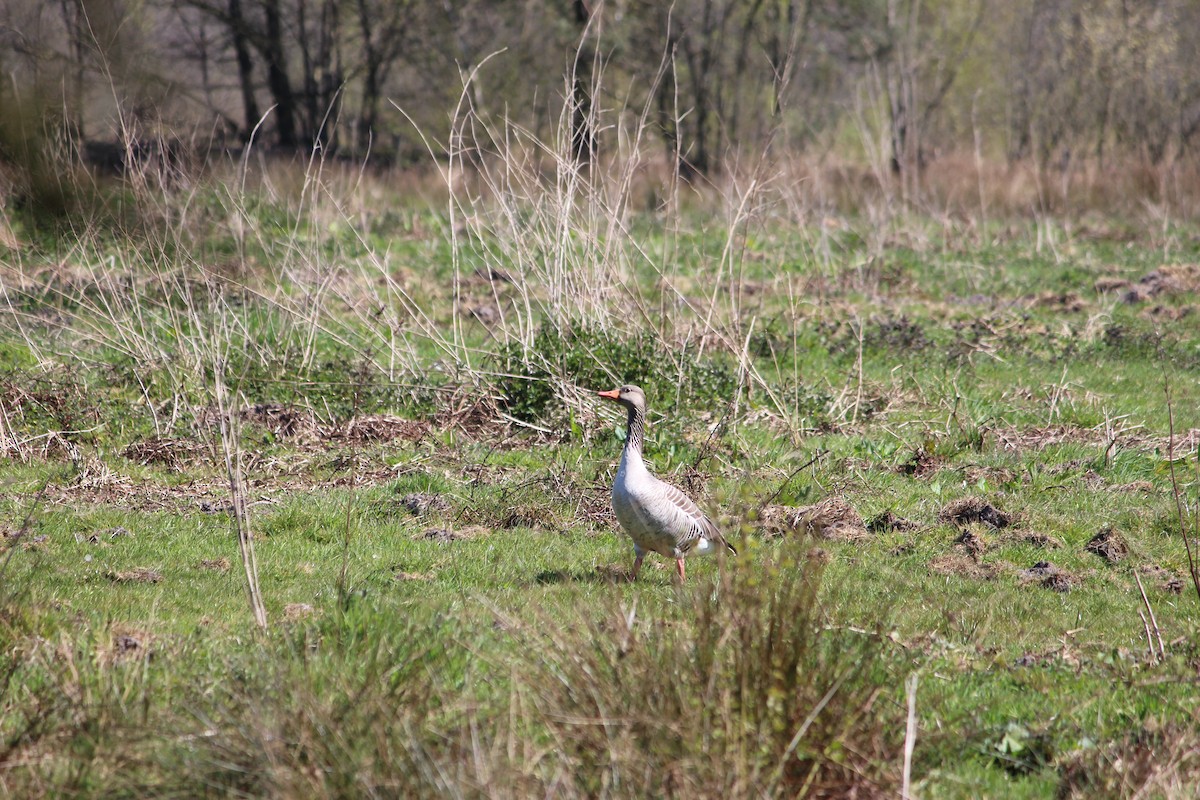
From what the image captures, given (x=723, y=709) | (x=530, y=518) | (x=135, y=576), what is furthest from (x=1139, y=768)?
(x=135, y=576)

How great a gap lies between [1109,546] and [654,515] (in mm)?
3117

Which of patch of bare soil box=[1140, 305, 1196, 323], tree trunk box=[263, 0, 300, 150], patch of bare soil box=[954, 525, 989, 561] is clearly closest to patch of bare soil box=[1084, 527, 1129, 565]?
patch of bare soil box=[954, 525, 989, 561]

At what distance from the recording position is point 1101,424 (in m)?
9.96

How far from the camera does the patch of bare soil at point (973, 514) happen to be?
777 cm

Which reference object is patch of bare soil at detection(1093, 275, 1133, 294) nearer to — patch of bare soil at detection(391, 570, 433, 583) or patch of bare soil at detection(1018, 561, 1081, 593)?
patch of bare soil at detection(1018, 561, 1081, 593)

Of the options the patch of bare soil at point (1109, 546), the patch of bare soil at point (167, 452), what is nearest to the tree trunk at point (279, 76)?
the patch of bare soil at point (167, 452)

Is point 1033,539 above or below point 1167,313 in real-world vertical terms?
above

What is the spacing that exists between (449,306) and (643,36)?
52.0 feet

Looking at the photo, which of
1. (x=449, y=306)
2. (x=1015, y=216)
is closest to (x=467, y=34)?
(x=1015, y=216)

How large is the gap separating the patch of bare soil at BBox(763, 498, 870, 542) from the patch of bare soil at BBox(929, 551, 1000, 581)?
59 centimetres

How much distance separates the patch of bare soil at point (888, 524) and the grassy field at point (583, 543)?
0.05 m

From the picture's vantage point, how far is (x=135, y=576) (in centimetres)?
657

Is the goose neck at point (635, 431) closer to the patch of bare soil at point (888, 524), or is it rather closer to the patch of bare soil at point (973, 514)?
the patch of bare soil at point (888, 524)

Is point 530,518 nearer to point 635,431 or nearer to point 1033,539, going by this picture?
point 635,431
